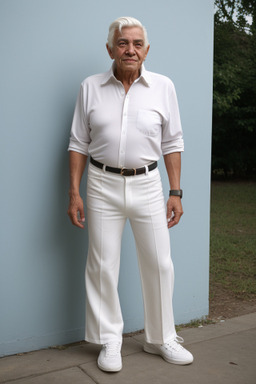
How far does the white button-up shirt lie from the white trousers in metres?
0.13

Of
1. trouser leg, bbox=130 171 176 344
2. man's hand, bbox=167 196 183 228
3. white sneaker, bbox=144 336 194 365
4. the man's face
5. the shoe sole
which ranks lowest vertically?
the shoe sole

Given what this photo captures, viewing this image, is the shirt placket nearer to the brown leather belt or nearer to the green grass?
the brown leather belt

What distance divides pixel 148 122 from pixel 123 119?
0.15 metres

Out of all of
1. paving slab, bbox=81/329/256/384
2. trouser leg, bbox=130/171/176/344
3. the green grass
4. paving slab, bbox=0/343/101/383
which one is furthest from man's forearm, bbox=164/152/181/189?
the green grass

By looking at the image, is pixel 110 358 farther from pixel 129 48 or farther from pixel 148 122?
pixel 129 48

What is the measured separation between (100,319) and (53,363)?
40 cm

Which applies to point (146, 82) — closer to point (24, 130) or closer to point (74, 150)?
point (74, 150)

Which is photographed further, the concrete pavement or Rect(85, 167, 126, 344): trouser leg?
Rect(85, 167, 126, 344): trouser leg

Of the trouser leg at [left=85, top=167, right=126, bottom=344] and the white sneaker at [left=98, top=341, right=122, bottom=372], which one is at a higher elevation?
the trouser leg at [left=85, top=167, right=126, bottom=344]

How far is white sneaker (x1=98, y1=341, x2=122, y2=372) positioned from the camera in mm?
2764

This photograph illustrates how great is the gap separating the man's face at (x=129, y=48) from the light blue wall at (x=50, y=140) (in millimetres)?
441

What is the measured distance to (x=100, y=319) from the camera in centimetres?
290

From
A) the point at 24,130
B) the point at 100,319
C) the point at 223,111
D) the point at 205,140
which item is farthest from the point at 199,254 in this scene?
the point at 223,111

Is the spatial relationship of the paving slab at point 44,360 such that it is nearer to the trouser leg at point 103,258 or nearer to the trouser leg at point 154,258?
the trouser leg at point 103,258
